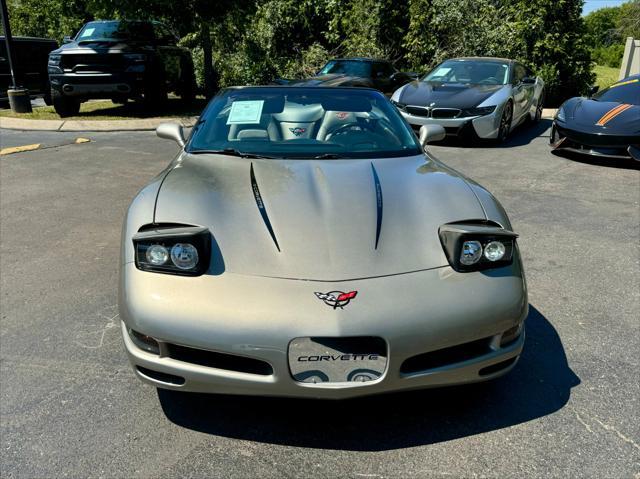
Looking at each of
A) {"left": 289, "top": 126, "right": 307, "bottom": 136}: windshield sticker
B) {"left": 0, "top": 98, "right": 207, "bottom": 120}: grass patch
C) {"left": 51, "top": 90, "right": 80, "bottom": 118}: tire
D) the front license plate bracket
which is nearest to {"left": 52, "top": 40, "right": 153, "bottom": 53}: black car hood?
{"left": 51, "top": 90, "right": 80, "bottom": 118}: tire

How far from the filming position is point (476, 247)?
2.23 metres

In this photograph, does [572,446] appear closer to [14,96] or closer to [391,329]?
[391,329]

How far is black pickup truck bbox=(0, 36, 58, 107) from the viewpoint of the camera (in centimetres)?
1277

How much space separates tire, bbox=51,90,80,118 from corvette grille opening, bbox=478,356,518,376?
A: 422 inches

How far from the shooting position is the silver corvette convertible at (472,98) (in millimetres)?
8203

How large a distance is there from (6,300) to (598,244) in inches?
177

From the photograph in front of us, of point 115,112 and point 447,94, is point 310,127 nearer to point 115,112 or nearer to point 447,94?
point 447,94

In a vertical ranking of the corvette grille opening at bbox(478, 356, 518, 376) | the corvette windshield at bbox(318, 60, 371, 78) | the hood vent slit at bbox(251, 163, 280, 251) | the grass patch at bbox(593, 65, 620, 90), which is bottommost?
the grass patch at bbox(593, 65, 620, 90)

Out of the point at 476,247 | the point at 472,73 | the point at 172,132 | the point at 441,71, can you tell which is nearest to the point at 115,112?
the point at 441,71

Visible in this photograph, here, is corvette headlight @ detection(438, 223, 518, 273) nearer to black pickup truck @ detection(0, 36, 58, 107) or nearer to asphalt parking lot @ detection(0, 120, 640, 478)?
asphalt parking lot @ detection(0, 120, 640, 478)

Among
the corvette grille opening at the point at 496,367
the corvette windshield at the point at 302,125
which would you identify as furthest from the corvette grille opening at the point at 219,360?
the corvette windshield at the point at 302,125

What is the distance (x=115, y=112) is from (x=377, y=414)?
11.1m

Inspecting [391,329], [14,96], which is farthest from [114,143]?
[391,329]

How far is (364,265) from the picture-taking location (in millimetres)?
2117
